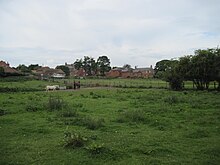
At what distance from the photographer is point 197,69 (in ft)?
153

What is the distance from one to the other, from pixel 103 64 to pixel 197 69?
88606 millimetres

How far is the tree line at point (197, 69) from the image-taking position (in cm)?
4594

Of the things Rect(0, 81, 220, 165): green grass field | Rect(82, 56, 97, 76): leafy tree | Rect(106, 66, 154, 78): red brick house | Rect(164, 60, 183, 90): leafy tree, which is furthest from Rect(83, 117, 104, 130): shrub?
Rect(82, 56, 97, 76): leafy tree

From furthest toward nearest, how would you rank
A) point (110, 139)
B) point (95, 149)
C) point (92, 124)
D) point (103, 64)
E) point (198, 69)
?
point (103, 64) < point (198, 69) < point (92, 124) < point (110, 139) < point (95, 149)

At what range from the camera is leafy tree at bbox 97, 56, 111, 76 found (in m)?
132

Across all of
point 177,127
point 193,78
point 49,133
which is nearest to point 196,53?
point 193,78

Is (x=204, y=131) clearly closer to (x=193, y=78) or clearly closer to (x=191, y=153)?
(x=191, y=153)

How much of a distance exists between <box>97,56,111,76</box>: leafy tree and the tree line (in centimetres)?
8039

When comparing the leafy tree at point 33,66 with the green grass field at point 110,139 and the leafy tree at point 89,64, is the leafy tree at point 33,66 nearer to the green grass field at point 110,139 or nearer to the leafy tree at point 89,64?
the leafy tree at point 89,64

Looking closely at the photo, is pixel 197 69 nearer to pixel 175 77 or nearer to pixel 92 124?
pixel 175 77

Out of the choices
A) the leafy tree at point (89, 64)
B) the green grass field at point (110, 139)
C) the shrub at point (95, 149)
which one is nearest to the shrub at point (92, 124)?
the green grass field at point (110, 139)

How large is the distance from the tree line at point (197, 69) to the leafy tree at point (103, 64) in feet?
264

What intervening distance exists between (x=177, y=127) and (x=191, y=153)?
454cm

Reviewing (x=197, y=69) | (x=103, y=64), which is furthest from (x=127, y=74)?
(x=197, y=69)
